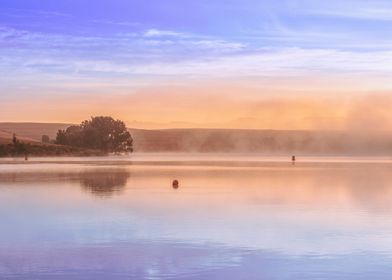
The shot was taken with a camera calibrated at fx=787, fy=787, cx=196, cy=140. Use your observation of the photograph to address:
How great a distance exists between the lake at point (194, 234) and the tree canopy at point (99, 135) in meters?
83.9

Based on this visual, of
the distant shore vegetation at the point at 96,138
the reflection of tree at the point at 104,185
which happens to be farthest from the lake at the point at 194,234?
the distant shore vegetation at the point at 96,138

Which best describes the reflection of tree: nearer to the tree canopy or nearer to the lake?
the lake

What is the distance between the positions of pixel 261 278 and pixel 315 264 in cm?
160

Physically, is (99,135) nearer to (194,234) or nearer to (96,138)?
(96,138)

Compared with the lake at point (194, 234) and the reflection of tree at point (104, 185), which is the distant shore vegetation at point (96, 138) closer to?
the reflection of tree at point (104, 185)

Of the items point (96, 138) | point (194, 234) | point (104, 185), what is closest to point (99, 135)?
point (96, 138)

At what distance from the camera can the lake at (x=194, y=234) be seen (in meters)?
13.4

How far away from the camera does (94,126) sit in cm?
11744

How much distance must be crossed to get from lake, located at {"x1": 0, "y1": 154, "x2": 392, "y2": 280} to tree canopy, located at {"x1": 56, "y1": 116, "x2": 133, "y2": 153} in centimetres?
8389

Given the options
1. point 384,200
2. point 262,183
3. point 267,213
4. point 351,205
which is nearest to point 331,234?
point 267,213

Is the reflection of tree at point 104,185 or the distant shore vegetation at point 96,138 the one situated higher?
the distant shore vegetation at point 96,138

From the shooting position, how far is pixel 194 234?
58.1 ft

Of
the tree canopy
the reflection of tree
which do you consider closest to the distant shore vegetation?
the tree canopy

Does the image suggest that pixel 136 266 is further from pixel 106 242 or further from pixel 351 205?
pixel 351 205
